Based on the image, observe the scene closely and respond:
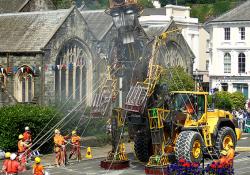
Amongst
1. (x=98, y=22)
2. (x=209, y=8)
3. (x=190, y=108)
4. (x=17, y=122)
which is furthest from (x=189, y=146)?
(x=209, y=8)

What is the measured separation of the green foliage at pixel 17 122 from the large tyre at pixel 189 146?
8.13 meters

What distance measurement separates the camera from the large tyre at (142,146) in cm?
2335

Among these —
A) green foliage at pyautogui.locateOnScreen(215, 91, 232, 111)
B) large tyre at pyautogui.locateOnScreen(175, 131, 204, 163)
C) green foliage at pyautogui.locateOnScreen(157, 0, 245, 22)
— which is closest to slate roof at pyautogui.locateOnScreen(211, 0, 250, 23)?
green foliage at pyautogui.locateOnScreen(215, 91, 232, 111)

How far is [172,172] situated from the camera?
58.6ft

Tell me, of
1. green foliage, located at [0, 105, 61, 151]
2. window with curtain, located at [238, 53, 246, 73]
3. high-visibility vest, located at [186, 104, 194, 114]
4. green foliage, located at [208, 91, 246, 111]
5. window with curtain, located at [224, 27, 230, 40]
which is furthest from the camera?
window with curtain, located at [224, 27, 230, 40]

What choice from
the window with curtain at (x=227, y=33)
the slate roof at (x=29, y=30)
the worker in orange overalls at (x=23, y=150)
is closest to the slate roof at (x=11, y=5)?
the slate roof at (x=29, y=30)

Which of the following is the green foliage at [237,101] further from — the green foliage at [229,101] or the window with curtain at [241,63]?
the window with curtain at [241,63]

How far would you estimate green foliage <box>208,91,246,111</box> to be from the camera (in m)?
43.0

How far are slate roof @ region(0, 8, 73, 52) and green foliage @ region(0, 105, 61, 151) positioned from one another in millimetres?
10938

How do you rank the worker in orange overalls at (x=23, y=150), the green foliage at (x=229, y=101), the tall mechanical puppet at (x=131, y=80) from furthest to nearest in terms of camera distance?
1. the green foliage at (x=229, y=101)
2. the worker in orange overalls at (x=23, y=150)
3. the tall mechanical puppet at (x=131, y=80)

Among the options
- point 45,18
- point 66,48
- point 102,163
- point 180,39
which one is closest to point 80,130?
point 102,163

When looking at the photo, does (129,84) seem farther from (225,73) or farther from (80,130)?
(225,73)

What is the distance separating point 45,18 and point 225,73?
2507 cm

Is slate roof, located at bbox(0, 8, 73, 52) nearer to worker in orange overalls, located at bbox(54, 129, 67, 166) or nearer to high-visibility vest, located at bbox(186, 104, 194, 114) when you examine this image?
worker in orange overalls, located at bbox(54, 129, 67, 166)
